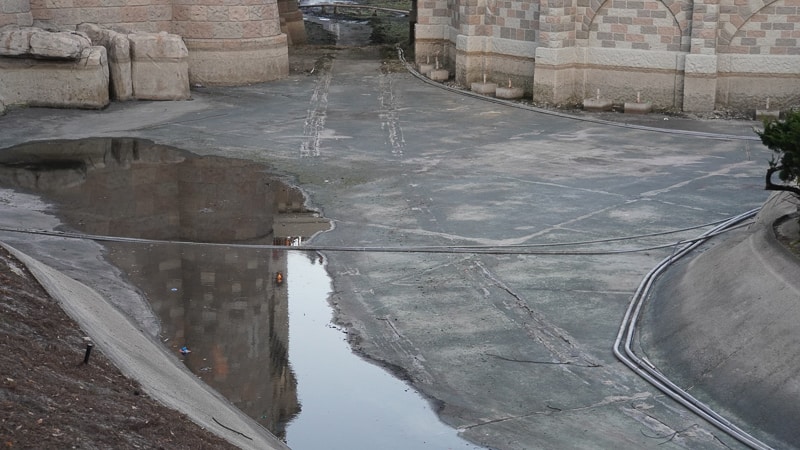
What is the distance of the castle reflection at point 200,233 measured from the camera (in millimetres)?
11047

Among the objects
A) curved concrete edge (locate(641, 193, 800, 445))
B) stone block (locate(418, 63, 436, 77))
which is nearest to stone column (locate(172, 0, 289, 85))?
stone block (locate(418, 63, 436, 77))

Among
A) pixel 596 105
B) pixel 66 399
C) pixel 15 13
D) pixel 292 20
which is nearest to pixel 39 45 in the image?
pixel 15 13

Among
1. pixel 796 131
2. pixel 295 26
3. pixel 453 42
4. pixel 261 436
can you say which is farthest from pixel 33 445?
pixel 295 26

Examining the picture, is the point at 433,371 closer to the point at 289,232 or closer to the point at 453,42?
the point at 289,232

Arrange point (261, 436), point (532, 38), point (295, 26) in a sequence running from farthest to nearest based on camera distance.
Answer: point (295, 26)
point (532, 38)
point (261, 436)

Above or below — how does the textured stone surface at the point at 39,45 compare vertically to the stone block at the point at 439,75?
above

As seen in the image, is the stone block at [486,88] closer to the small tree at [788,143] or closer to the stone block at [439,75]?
the stone block at [439,75]

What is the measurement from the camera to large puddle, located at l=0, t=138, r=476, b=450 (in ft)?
32.7

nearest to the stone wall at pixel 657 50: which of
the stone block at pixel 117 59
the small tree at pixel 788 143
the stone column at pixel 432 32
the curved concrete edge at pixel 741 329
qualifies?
the stone column at pixel 432 32

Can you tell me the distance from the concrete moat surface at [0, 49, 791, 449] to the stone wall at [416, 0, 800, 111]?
3.96ft

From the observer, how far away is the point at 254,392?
34.1 ft

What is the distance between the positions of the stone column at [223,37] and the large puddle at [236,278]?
6519 mm

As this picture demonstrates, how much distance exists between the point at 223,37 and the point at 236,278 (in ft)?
45.9

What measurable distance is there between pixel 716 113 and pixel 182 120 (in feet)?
35.2
